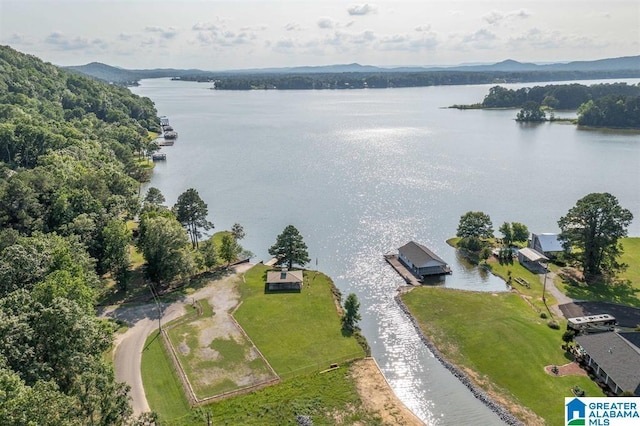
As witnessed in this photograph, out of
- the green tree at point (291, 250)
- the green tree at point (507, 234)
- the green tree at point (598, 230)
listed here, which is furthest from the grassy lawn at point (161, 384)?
the green tree at point (598, 230)

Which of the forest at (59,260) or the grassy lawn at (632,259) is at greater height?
the forest at (59,260)

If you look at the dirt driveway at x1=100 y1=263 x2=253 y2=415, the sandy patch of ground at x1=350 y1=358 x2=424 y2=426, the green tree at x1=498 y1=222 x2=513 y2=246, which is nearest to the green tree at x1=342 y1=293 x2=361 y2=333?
the sandy patch of ground at x1=350 y1=358 x2=424 y2=426

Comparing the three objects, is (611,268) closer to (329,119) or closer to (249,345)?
(249,345)

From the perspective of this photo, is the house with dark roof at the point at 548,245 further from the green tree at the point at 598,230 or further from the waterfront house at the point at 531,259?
the green tree at the point at 598,230

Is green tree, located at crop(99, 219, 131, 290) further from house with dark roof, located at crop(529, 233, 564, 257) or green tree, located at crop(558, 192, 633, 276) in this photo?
green tree, located at crop(558, 192, 633, 276)

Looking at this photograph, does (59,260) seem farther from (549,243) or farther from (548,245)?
(549,243)

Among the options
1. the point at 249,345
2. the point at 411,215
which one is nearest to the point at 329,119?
the point at 411,215
